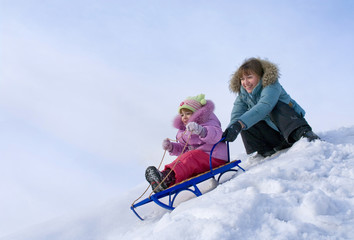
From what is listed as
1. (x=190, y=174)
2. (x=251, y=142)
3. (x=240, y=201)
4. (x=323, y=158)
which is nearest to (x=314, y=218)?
(x=240, y=201)

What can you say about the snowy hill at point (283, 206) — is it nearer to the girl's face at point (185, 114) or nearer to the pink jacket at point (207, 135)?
the pink jacket at point (207, 135)

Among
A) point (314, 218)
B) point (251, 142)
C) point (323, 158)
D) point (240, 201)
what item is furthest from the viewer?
point (251, 142)

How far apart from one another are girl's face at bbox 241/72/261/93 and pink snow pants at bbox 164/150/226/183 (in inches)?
37.4

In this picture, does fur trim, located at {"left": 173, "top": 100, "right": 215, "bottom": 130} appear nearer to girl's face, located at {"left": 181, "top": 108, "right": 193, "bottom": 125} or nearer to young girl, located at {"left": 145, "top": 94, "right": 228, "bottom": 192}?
young girl, located at {"left": 145, "top": 94, "right": 228, "bottom": 192}

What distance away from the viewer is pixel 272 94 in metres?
3.09

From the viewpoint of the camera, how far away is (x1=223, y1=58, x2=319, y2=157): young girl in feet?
9.78

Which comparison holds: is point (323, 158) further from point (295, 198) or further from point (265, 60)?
point (265, 60)

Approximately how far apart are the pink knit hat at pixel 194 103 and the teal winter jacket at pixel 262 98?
1.37 ft

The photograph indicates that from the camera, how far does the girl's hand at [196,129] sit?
9.18 ft

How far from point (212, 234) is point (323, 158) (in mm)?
1533

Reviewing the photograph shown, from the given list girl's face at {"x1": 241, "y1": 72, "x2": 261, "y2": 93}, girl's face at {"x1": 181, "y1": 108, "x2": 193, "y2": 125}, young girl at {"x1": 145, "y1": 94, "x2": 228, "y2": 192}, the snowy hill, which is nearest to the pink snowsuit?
young girl at {"x1": 145, "y1": 94, "x2": 228, "y2": 192}

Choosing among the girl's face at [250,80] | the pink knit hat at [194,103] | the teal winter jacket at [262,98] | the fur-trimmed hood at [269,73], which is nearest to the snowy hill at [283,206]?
the teal winter jacket at [262,98]

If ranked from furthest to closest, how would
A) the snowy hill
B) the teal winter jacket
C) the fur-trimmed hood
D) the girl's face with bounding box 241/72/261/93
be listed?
1. the girl's face with bounding box 241/72/261/93
2. the fur-trimmed hood
3. the teal winter jacket
4. the snowy hill

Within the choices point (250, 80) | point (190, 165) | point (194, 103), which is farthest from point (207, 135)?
point (250, 80)
